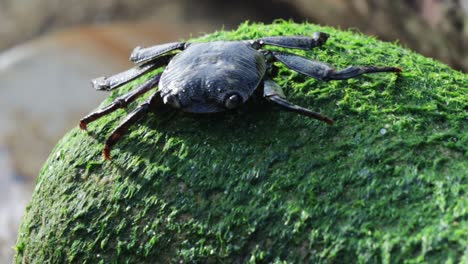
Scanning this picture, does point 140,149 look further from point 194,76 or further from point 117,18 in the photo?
point 117,18

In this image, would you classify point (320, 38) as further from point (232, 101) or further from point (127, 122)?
point (127, 122)

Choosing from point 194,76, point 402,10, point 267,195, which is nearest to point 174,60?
point 194,76

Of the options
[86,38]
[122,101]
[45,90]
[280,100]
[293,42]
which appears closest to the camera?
[280,100]

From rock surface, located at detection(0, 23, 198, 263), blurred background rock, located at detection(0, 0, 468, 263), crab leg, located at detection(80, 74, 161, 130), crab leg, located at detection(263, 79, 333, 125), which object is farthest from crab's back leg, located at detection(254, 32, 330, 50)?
rock surface, located at detection(0, 23, 198, 263)

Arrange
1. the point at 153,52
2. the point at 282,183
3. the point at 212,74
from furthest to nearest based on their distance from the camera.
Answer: the point at 153,52
the point at 212,74
the point at 282,183

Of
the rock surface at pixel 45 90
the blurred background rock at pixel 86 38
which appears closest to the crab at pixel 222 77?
the blurred background rock at pixel 86 38

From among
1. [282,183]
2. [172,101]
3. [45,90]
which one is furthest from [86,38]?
[282,183]
